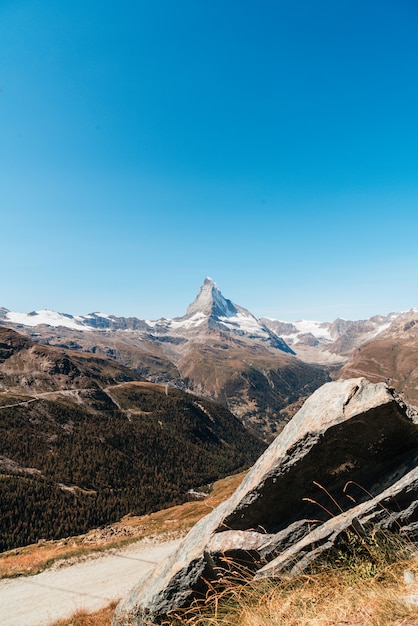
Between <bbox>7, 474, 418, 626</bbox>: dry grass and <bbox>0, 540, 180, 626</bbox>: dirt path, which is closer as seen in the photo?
<bbox>7, 474, 418, 626</bbox>: dry grass

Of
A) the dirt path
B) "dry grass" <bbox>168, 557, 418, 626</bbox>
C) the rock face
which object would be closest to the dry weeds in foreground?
"dry grass" <bbox>168, 557, 418, 626</bbox>

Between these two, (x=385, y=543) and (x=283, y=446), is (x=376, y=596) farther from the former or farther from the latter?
(x=283, y=446)

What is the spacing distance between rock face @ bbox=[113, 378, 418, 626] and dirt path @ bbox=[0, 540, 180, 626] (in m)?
17.3

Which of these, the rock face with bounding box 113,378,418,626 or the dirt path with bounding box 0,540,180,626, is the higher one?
the rock face with bounding box 113,378,418,626

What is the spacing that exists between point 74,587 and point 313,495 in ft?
97.5

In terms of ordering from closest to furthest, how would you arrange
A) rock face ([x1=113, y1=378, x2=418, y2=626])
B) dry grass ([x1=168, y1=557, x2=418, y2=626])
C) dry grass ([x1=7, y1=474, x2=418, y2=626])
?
dry grass ([x1=168, y1=557, x2=418, y2=626]) → dry grass ([x1=7, y1=474, x2=418, y2=626]) → rock face ([x1=113, y1=378, x2=418, y2=626])

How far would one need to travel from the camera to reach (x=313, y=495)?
10156mm

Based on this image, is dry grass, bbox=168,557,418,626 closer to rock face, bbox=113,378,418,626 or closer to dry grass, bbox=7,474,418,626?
dry grass, bbox=7,474,418,626

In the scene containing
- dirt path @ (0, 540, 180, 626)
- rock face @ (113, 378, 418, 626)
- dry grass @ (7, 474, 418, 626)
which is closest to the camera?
dry grass @ (7, 474, 418, 626)

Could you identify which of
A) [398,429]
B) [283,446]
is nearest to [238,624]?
[283,446]

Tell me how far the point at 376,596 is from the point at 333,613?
82cm

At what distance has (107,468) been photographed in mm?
190250

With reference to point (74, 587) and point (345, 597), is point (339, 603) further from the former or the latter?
point (74, 587)

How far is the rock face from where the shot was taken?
8.68m
